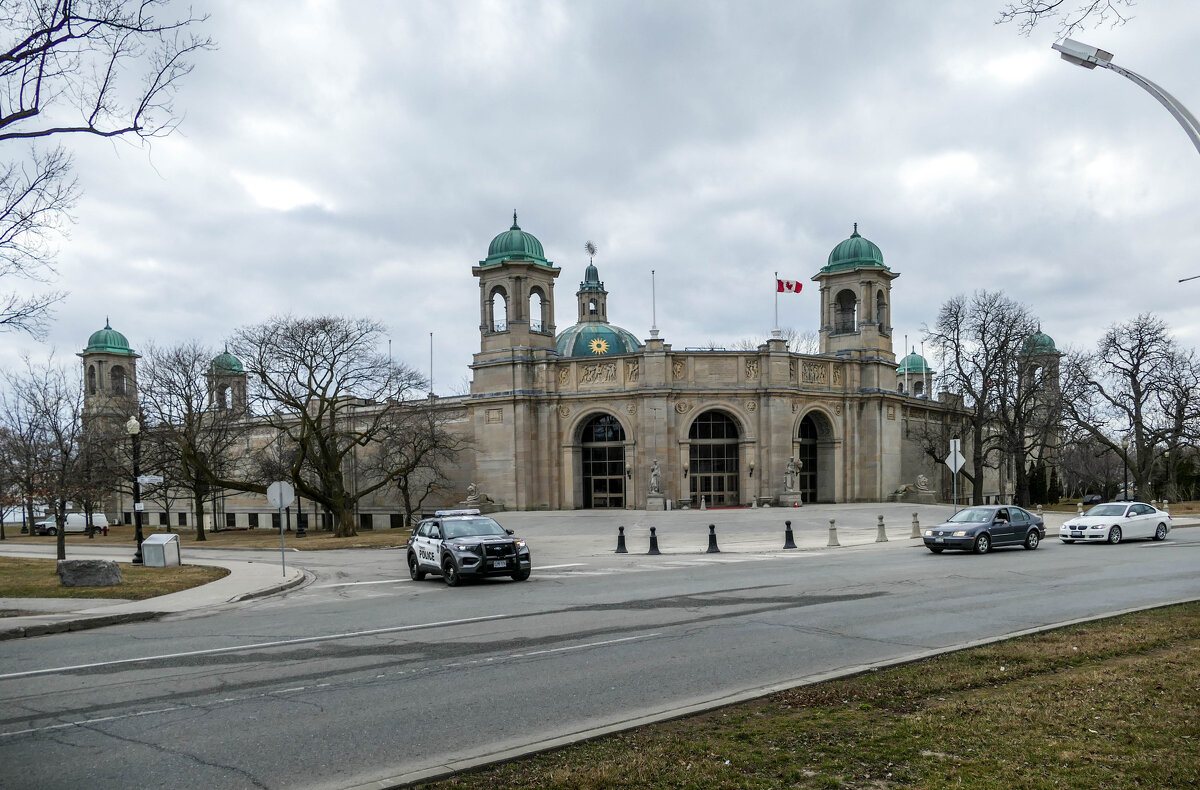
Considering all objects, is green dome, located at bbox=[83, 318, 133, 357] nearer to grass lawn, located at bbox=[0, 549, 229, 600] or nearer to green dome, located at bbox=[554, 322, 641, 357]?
green dome, located at bbox=[554, 322, 641, 357]

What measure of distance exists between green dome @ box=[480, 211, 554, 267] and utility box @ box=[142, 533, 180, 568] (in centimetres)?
3125

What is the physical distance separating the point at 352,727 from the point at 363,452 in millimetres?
56641

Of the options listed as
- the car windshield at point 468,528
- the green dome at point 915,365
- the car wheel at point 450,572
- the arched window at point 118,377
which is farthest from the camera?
the green dome at point 915,365

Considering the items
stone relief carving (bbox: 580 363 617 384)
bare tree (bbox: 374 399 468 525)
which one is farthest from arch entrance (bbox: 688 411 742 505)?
bare tree (bbox: 374 399 468 525)

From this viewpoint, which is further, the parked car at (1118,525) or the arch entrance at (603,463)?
the arch entrance at (603,463)

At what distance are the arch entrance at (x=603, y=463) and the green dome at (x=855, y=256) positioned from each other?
18340 mm

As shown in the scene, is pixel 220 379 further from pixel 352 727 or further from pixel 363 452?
pixel 352 727

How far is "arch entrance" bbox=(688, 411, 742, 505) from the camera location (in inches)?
2057

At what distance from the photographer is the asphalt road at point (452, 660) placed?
693 centimetres

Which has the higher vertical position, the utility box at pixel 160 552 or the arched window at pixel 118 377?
the arched window at pixel 118 377

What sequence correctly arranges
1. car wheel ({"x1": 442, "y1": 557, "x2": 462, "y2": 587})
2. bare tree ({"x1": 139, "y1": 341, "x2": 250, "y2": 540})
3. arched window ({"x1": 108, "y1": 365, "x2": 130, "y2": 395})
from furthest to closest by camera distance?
arched window ({"x1": 108, "y1": 365, "x2": 130, "y2": 395}) → bare tree ({"x1": 139, "y1": 341, "x2": 250, "y2": 540}) → car wheel ({"x1": 442, "y1": 557, "x2": 462, "y2": 587})

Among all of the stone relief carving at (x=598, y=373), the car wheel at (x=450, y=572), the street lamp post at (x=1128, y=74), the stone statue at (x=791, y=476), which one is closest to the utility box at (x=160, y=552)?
the car wheel at (x=450, y=572)

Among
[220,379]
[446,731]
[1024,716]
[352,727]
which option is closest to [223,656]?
[352,727]

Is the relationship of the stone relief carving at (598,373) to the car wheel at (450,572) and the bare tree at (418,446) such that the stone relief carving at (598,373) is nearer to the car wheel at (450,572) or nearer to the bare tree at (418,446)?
the bare tree at (418,446)
